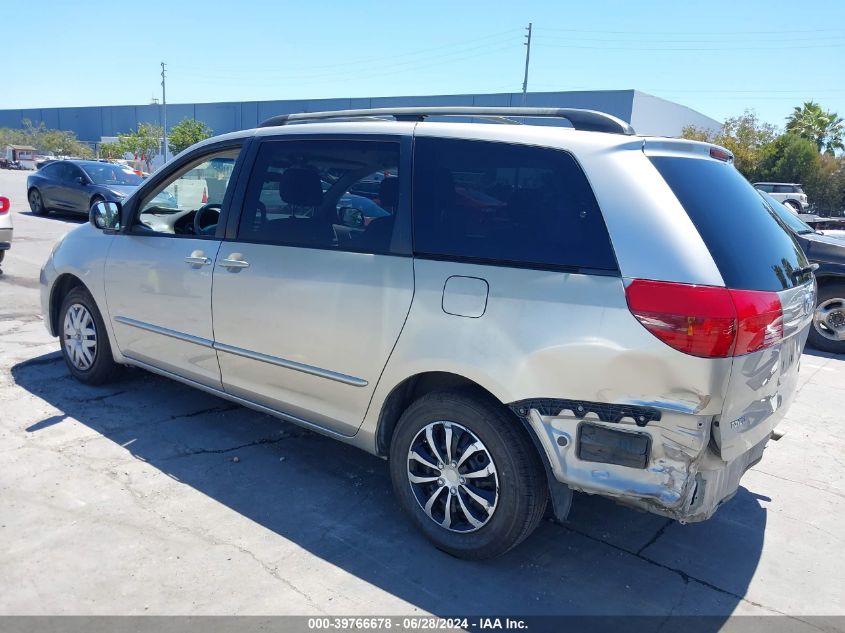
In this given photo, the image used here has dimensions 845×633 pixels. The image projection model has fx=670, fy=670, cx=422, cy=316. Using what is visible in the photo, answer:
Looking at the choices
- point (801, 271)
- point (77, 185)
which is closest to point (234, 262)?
point (801, 271)

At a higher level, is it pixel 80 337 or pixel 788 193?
pixel 788 193

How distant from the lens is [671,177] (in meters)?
2.85

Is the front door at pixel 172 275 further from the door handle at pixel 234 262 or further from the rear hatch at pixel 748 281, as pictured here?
the rear hatch at pixel 748 281

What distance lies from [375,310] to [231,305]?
1.11 m

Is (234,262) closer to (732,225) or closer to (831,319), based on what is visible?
(732,225)

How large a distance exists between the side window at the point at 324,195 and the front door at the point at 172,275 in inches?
12.8

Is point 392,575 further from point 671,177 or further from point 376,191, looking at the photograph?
point 671,177

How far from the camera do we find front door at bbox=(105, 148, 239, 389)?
13.8 ft

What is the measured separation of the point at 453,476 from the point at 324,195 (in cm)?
169

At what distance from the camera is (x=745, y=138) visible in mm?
45219

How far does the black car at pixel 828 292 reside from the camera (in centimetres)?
802

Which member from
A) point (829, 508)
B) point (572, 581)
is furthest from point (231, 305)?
point (829, 508)

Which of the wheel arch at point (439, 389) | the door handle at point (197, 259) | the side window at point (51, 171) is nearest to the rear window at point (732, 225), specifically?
the wheel arch at point (439, 389)

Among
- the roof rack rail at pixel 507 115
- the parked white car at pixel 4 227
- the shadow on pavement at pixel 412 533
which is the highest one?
the roof rack rail at pixel 507 115
